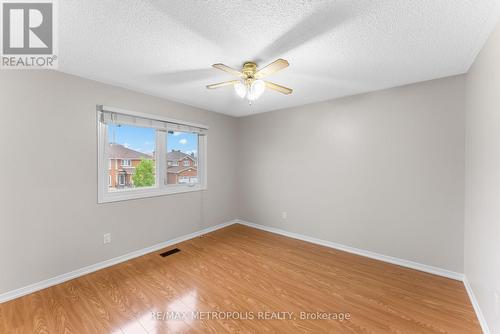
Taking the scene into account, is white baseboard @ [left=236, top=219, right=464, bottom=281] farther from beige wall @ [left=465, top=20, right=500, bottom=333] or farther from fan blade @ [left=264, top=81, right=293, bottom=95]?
fan blade @ [left=264, top=81, right=293, bottom=95]

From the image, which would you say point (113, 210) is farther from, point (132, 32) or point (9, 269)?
point (132, 32)

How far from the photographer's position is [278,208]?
385cm

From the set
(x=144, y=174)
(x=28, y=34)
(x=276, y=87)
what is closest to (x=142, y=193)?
(x=144, y=174)

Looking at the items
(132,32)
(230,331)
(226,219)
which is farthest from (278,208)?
(132,32)

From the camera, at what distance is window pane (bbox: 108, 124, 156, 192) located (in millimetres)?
2711

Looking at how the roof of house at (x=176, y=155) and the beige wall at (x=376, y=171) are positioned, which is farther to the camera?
the roof of house at (x=176, y=155)

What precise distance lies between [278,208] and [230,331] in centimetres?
241

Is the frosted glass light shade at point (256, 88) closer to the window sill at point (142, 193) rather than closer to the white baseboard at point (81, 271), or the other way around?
the window sill at point (142, 193)

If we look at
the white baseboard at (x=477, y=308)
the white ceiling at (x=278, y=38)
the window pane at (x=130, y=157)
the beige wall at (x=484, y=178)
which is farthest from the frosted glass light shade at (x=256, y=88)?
the white baseboard at (x=477, y=308)

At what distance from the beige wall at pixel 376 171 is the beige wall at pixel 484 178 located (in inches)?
7.3

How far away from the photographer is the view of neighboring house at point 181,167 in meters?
3.39

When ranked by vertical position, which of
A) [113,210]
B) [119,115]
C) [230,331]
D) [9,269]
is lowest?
[230,331]

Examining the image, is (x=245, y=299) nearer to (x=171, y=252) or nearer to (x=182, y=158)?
(x=171, y=252)

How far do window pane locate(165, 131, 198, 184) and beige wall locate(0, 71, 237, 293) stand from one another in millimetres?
550
